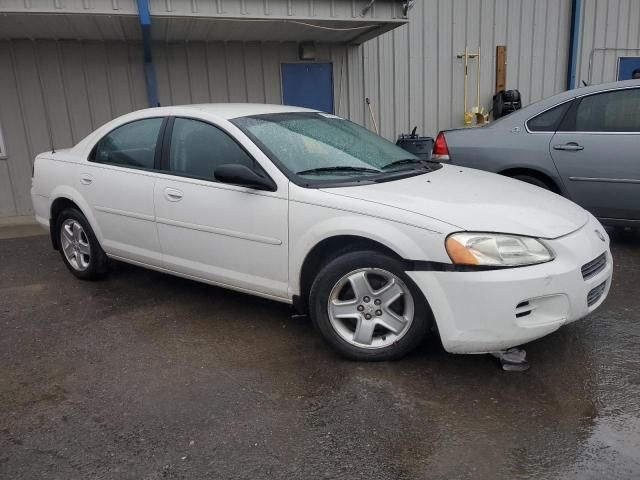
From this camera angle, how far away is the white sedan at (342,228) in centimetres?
292

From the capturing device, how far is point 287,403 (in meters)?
2.97

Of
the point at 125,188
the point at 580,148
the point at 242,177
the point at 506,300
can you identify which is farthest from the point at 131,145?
the point at 580,148

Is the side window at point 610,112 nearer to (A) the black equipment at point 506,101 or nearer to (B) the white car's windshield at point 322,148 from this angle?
(B) the white car's windshield at point 322,148

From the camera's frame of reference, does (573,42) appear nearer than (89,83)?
No

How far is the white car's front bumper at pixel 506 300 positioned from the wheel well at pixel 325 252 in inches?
12.8

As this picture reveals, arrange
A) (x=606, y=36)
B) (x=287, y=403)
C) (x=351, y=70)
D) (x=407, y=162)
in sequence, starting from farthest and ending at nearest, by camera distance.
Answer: (x=606, y=36), (x=351, y=70), (x=407, y=162), (x=287, y=403)

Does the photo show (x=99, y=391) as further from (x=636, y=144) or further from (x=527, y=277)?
(x=636, y=144)

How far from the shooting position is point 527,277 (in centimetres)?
285

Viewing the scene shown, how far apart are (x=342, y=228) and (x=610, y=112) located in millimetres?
3474

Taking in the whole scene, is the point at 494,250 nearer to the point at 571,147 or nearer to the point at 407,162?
the point at 407,162

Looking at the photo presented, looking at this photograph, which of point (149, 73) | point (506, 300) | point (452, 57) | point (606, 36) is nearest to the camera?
point (506, 300)

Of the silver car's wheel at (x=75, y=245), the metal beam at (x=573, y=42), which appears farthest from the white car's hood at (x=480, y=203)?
the metal beam at (x=573, y=42)

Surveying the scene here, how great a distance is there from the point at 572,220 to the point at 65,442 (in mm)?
2942

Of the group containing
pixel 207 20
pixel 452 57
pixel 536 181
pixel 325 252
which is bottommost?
pixel 536 181
